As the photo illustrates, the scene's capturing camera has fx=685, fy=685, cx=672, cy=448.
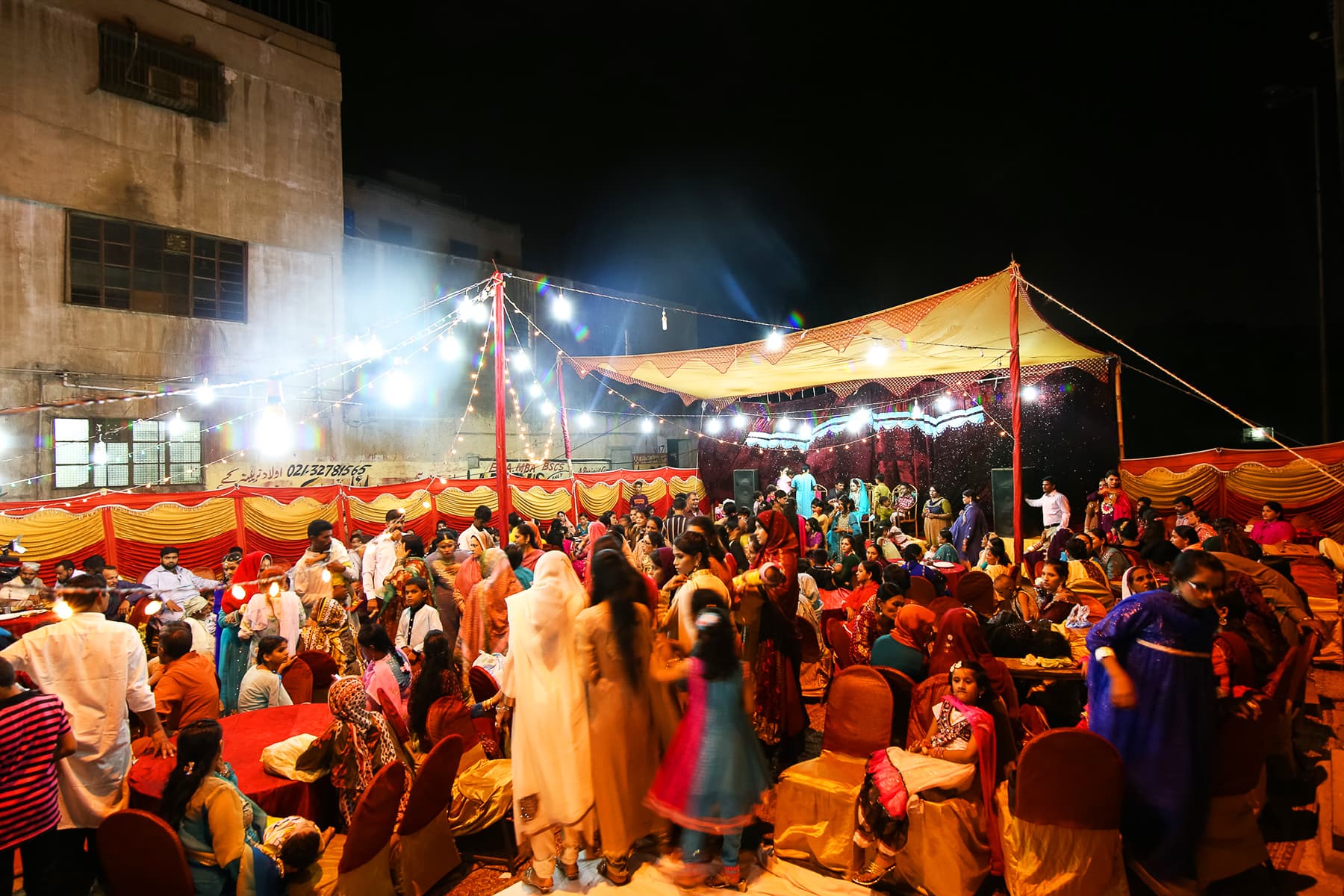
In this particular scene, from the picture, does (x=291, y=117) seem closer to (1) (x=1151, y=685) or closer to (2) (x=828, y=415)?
(2) (x=828, y=415)

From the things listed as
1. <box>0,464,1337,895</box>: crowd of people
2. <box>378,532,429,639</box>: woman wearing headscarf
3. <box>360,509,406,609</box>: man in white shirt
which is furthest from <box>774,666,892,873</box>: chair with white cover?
<box>360,509,406,609</box>: man in white shirt

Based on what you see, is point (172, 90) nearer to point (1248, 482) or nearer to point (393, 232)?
point (393, 232)

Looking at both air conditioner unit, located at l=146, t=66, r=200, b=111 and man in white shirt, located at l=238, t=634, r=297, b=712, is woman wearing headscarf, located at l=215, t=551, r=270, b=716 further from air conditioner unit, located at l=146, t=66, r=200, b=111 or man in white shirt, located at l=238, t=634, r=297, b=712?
air conditioner unit, located at l=146, t=66, r=200, b=111

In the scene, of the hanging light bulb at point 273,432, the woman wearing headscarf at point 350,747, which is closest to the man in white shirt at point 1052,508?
the woman wearing headscarf at point 350,747

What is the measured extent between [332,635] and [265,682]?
1.00 meters

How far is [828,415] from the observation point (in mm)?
18828

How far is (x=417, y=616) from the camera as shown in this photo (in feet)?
17.3

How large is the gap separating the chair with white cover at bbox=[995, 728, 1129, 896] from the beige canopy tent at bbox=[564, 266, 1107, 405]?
580cm

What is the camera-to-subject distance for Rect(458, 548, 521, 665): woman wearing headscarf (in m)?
5.15

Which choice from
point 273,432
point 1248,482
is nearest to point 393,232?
point 273,432

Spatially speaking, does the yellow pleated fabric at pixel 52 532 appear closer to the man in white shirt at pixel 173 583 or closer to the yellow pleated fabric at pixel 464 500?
the man in white shirt at pixel 173 583

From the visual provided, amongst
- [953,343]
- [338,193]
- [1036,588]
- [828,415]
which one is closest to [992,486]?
[953,343]

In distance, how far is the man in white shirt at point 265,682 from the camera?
4691 mm

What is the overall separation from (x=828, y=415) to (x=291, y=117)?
14.8m
